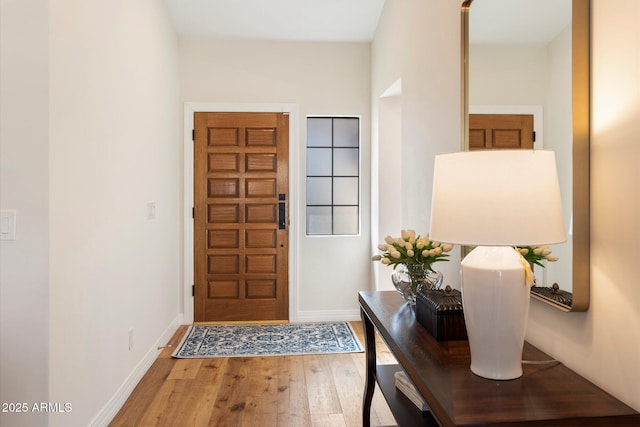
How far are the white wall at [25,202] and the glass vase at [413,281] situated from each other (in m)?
1.42

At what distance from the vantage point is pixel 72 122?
1881 mm

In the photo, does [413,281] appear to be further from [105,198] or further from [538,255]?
[105,198]

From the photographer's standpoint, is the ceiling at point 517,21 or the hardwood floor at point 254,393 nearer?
the ceiling at point 517,21

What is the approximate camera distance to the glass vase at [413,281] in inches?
68.9

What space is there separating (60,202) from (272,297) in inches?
101

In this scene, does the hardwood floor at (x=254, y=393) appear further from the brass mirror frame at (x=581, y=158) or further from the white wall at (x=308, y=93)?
the brass mirror frame at (x=581, y=158)

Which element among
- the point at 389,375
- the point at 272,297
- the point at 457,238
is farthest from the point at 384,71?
the point at 457,238

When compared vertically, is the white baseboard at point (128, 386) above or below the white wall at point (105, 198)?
below

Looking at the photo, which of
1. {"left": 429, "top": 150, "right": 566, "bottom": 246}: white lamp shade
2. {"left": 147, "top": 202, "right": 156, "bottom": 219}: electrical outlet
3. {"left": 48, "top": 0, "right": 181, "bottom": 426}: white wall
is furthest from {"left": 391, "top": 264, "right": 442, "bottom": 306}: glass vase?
{"left": 147, "top": 202, "right": 156, "bottom": 219}: electrical outlet

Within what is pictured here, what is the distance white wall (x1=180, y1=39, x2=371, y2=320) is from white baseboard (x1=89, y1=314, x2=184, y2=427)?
1277 mm

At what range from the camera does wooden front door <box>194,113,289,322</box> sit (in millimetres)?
4020

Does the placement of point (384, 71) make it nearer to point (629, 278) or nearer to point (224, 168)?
point (224, 168)

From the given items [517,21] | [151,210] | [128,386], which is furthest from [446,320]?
[151,210]

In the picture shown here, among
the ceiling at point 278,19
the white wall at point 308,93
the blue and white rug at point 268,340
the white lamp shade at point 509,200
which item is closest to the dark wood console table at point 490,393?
the white lamp shade at point 509,200
